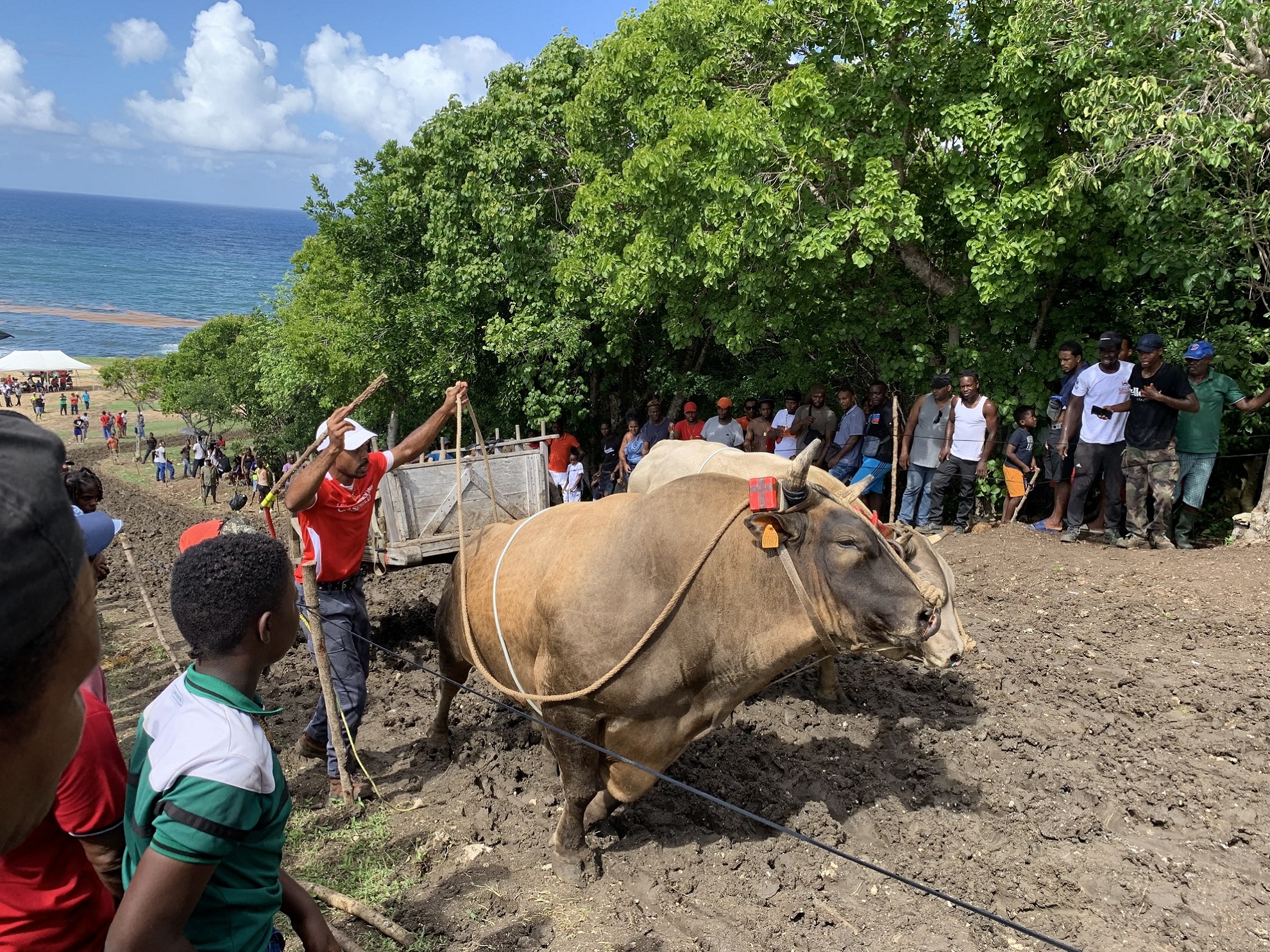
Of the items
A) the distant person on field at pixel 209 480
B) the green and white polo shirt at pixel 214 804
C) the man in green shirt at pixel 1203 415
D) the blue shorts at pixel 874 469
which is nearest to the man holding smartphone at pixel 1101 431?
the man in green shirt at pixel 1203 415

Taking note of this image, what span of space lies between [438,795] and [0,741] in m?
4.93

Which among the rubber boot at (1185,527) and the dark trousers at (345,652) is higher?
the rubber boot at (1185,527)

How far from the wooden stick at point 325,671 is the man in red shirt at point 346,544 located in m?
0.05

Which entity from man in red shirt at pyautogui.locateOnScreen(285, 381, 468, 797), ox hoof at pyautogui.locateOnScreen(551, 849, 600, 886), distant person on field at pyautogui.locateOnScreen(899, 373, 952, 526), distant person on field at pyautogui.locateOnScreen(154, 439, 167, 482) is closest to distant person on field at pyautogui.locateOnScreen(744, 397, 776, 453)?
distant person on field at pyautogui.locateOnScreen(899, 373, 952, 526)

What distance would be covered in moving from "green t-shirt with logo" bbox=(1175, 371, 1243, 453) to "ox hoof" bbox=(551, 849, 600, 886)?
7.30 m

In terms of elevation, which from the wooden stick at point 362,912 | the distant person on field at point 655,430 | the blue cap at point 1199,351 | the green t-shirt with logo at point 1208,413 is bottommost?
the wooden stick at point 362,912

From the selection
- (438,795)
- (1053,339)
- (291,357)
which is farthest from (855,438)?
(291,357)

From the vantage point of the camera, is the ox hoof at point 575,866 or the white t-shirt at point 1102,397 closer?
the ox hoof at point 575,866

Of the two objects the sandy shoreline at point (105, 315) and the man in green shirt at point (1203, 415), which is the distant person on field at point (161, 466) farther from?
the sandy shoreline at point (105, 315)

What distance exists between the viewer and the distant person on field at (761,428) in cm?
1148

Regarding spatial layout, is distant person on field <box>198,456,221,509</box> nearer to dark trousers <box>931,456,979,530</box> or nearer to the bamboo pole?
A: the bamboo pole

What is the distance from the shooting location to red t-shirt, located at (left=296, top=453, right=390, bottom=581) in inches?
205

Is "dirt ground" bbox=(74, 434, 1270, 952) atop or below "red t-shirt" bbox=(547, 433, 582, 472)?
below

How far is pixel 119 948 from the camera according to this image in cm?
183
